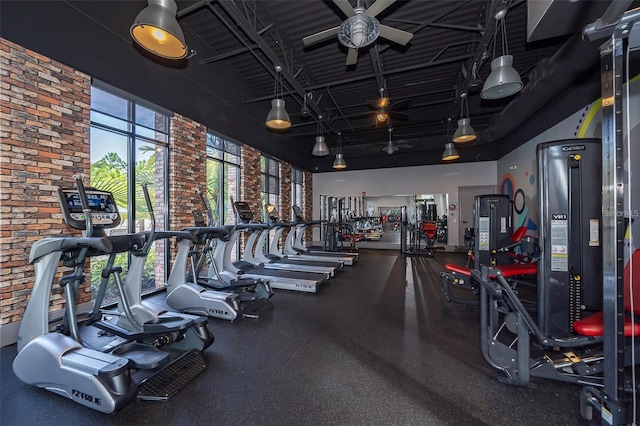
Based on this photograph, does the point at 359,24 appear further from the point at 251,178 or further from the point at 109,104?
the point at 251,178

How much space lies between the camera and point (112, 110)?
4172 mm

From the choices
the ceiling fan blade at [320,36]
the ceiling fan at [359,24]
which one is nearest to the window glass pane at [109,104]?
the ceiling fan blade at [320,36]

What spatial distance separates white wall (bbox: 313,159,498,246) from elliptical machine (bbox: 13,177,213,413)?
9.09 metres

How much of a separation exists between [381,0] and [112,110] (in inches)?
→ 163

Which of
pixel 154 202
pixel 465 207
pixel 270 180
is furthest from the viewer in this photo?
pixel 465 207

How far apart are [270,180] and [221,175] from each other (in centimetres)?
260

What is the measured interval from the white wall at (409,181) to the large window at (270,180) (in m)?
2.81

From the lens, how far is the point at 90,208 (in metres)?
2.37

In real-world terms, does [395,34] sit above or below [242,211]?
above

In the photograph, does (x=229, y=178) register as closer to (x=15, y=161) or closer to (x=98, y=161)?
(x=98, y=161)

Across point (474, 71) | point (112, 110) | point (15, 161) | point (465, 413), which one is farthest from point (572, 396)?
point (112, 110)

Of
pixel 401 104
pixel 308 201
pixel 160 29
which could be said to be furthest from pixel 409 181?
pixel 160 29

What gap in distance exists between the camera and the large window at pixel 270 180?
865cm

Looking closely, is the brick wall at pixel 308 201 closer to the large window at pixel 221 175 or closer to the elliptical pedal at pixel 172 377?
the large window at pixel 221 175
